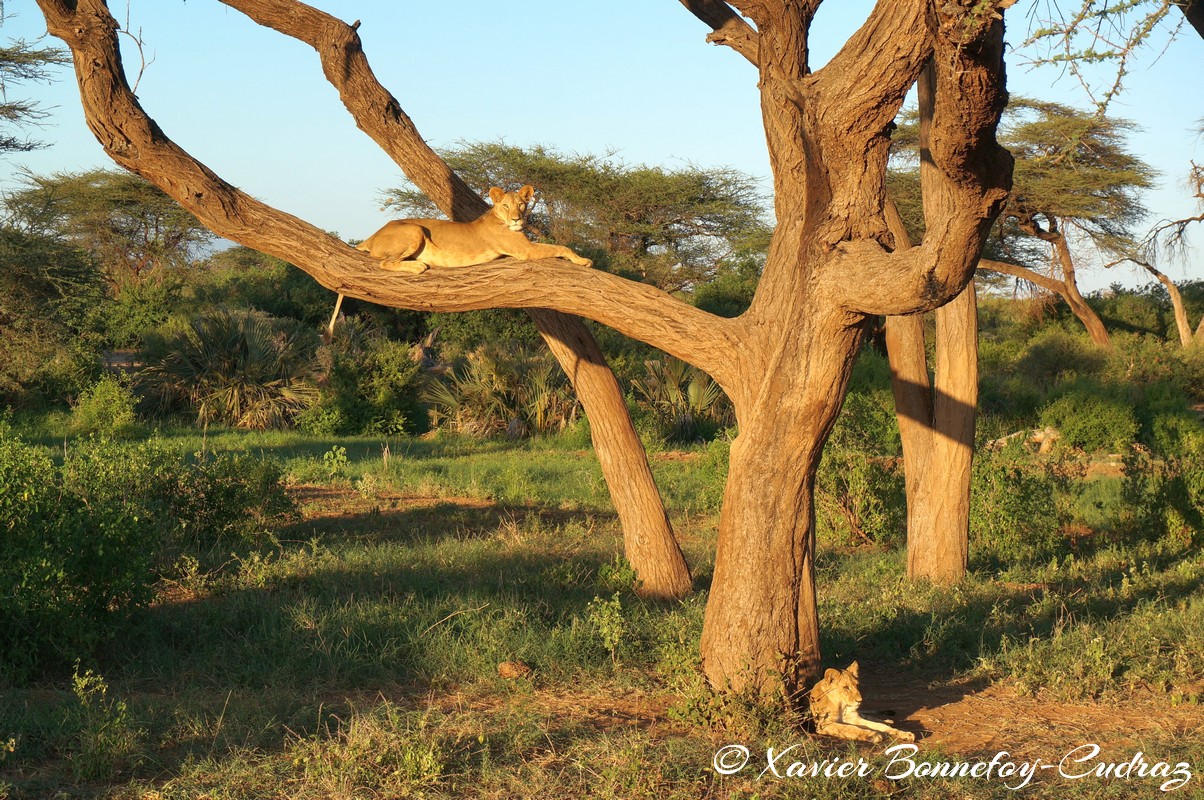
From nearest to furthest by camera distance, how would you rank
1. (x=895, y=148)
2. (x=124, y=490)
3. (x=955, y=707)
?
1. (x=955, y=707)
2. (x=124, y=490)
3. (x=895, y=148)

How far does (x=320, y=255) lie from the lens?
5512 mm

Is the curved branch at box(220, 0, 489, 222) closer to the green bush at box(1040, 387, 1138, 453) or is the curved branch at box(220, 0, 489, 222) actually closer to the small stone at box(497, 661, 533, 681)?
the small stone at box(497, 661, 533, 681)

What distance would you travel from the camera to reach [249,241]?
570 centimetres

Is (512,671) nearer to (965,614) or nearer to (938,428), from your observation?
(965,614)

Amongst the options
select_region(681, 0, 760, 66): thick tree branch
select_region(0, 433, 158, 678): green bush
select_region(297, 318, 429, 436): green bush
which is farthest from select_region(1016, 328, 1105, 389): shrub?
select_region(0, 433, 158, 678): green bush

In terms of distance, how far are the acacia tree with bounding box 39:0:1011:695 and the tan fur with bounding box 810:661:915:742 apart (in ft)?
0.48

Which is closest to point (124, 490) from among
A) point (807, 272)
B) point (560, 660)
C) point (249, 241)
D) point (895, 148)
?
point (249, 241)

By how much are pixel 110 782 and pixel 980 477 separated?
709cm

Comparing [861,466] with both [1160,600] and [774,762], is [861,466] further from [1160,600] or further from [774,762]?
[774,762]

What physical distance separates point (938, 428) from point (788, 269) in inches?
134

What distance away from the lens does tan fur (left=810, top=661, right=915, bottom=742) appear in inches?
177

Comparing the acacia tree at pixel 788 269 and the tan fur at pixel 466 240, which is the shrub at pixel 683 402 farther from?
the acacia tree at pixel 788 269

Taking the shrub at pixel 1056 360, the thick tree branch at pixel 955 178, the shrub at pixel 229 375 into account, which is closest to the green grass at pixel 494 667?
the thick tree branch at pixel 955 178

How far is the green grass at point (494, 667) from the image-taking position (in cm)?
396
